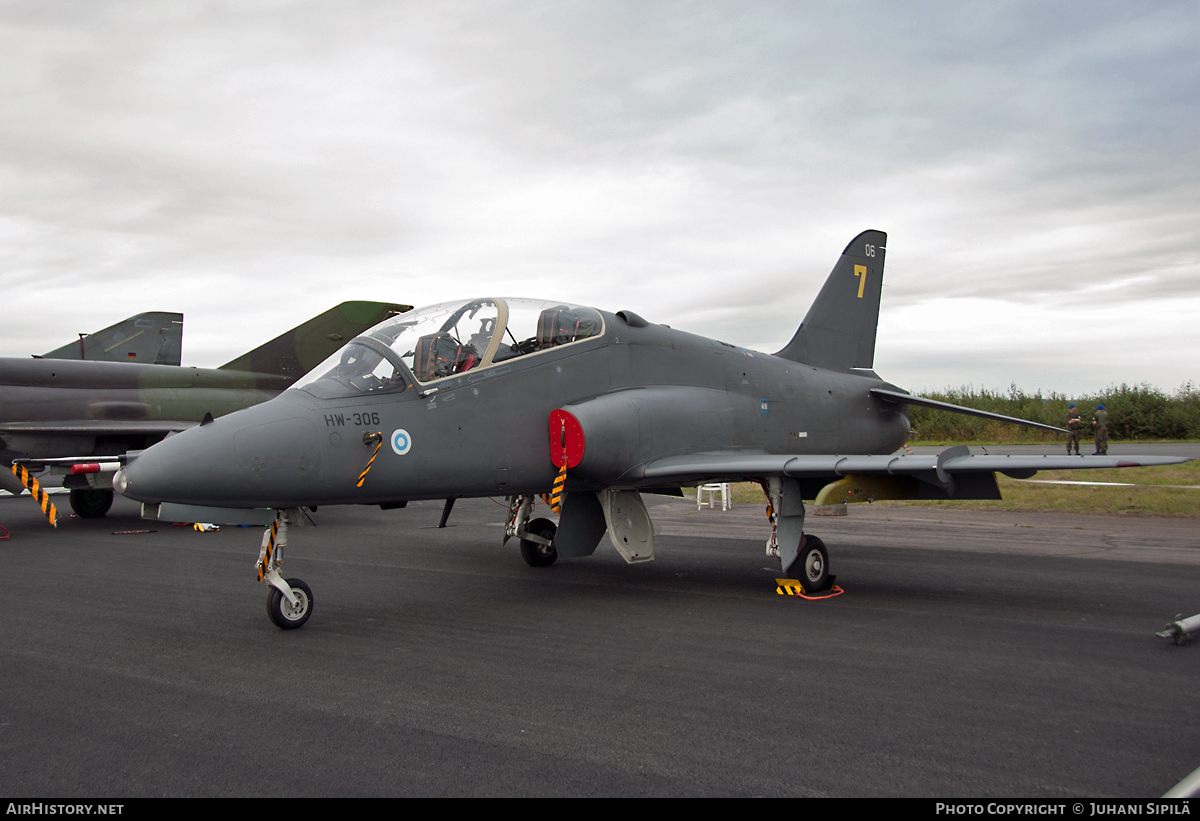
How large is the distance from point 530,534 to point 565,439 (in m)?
2.37

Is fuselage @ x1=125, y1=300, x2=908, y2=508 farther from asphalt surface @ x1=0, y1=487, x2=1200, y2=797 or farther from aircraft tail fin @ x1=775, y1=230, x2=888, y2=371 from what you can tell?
→ asphalt surface @ x1=0, y1=487, x2=1200, y2=797

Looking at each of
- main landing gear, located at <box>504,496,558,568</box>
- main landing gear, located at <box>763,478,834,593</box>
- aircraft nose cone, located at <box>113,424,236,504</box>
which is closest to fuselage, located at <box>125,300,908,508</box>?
aircraft nose cone, located at <box>113,424,236,504</box>

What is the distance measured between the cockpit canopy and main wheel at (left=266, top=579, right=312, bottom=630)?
1532mm

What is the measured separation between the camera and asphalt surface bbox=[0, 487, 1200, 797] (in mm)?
3371

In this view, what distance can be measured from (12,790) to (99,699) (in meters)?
1.24

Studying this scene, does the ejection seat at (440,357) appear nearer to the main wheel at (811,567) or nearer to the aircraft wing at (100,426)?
the main wheel at (811,567)

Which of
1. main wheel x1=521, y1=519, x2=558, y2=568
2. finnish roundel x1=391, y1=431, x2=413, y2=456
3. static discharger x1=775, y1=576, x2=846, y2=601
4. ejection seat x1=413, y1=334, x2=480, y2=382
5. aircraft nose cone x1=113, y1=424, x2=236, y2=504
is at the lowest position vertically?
static discharger x1=775, y1=576, x2=846, y2=601

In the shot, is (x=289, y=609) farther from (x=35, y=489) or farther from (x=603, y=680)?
→ (x=35, y=489)

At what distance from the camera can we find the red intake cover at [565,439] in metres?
7.12

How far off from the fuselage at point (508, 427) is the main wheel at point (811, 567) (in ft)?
4.57

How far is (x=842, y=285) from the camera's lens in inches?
449

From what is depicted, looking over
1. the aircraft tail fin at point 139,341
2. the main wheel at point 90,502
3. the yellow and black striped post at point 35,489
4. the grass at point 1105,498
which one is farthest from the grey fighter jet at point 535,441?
the aircraft tail fin at point 139,341
